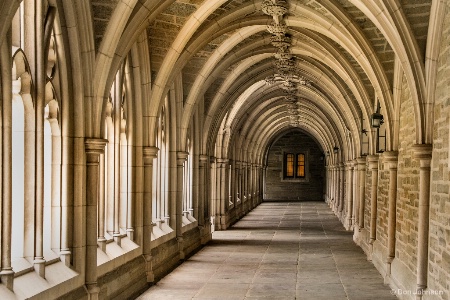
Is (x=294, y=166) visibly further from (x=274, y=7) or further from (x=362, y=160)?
(x=274, y=7)

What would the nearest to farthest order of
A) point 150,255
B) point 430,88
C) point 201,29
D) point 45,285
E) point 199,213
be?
point 45,285 → point 430,88 → point 150,255 → point 201,29 → point 199,213

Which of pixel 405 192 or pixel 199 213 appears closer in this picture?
pixel 405 192

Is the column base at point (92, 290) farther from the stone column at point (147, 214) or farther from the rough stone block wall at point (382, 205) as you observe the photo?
the rough stone block wall at point (382, 205)

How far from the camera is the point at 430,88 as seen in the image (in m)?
7.93

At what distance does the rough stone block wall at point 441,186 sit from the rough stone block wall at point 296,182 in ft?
112

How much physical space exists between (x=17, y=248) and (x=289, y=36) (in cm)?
969

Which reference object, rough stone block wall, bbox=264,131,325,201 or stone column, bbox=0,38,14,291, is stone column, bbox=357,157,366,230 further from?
rough stone block wall, bbox=264,131,325,201

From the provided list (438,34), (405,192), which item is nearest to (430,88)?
(438,34)

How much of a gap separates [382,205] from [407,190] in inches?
108

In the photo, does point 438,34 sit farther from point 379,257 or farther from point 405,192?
point 379,257

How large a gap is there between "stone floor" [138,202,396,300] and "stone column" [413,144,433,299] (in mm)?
1612

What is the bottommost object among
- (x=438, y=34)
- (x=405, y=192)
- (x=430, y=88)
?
(x=405, y=192)

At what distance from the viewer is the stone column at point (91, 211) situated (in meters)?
7.64

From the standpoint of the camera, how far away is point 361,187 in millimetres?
16031
